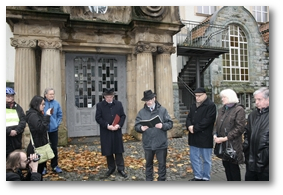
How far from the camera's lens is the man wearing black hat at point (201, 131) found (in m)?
2.81

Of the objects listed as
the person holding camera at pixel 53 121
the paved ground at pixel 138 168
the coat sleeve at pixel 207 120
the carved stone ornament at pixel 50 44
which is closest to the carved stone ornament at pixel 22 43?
the carved stone ornament at pixel 50 44

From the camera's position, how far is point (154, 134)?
274 centimetres

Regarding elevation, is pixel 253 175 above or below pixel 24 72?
below

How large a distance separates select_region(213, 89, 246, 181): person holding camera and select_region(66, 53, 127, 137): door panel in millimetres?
3599

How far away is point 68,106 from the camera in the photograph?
17.8 feet

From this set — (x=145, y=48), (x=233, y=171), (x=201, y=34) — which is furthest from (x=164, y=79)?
(x=201, y=34)

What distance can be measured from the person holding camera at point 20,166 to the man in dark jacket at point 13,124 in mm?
539

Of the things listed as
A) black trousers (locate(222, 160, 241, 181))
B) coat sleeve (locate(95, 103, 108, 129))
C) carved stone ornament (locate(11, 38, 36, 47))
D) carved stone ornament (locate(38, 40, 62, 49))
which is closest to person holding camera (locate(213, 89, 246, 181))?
black trousers (locate(222, 160, 241, 181))

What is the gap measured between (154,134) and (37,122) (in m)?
1.39

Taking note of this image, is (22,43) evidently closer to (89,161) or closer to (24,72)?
(24,72)

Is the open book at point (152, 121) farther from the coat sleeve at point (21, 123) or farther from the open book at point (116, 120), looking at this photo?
the coat sleeve at point (21, 123)

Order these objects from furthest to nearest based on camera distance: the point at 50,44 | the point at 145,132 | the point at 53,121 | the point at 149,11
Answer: the point at 149,11, the point at 50,44, the point at 53,121, the point at 145,132

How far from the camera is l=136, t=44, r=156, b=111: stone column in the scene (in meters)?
5.36
